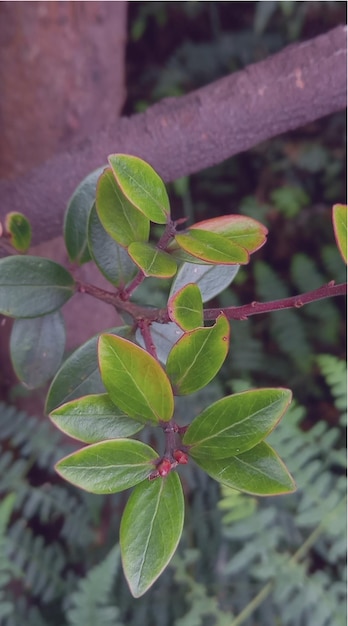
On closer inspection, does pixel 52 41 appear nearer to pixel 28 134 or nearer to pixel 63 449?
pixel 28 134

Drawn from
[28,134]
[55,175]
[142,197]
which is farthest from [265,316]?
[142,197]

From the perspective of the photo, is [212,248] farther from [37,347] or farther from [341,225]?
[37,347]

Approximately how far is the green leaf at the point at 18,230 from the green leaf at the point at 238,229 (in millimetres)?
290

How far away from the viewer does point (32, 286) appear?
0.74m

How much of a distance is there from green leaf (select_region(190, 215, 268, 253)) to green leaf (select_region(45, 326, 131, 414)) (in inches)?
8.8

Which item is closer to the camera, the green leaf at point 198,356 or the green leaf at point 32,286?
the green leaf at point 198,356

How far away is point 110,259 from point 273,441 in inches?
25.9

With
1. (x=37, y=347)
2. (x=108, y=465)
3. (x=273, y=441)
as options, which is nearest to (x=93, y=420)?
(x=108, y=465)

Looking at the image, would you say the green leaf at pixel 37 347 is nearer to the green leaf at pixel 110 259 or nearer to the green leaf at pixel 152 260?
the green leaf at pixel 110 259

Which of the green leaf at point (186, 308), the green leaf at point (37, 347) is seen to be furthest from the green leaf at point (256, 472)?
the green leaf at point (37, 347)

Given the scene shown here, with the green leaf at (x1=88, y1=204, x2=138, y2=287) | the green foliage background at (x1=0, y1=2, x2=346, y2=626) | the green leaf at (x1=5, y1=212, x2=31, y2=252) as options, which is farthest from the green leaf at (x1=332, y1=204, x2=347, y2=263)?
the green foliage background at (x1=0, y1=2, x2=346, y2=626)

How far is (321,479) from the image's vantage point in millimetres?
1269

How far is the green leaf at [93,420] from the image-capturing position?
52cm

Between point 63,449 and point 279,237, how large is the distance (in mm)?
1058
